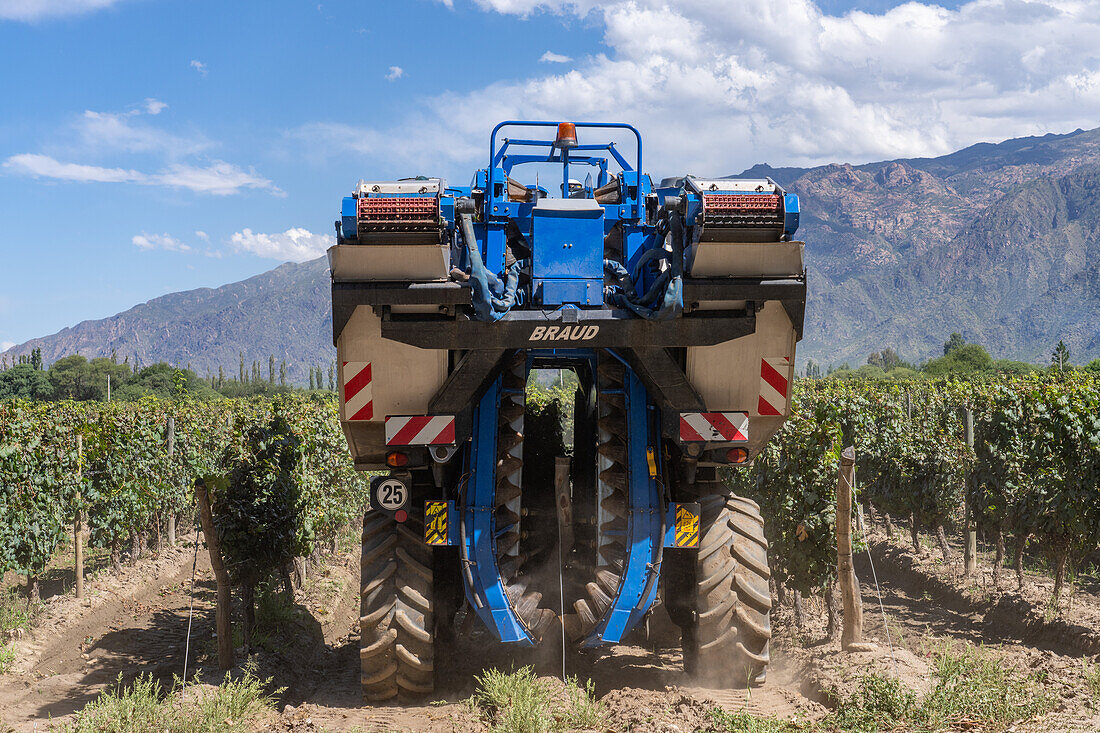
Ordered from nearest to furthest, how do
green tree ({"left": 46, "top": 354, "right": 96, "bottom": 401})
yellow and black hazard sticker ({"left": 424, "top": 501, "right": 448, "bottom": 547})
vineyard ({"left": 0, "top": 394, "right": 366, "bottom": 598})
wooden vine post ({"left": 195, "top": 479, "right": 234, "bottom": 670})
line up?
yellow and black hazard sticker ({"left": 424, "top": 501, "right": 448, "bottom": 547}) < wooden vine post ({"left": 195, "top": 479, "right": 234, "bottom": 670}) < vineyard ({"left": 0, "top": 394, "right": 366, "bottom": 598}) < green tree ({"left": 46, "top": 354, "right": 96, "bottom": 401})

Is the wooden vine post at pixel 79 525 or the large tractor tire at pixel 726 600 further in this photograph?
the wooden vine post at pixel 79 525

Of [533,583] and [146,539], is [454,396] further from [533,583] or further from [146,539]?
[146,539]

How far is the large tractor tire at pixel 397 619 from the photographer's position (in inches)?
254

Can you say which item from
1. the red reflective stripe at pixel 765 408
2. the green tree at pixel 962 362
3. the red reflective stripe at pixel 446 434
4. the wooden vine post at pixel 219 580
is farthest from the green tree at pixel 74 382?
the red reflective stripe at pixel 765 408

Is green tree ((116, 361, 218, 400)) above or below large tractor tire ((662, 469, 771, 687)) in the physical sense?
above

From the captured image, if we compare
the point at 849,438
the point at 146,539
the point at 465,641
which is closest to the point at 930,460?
the point at 849,438

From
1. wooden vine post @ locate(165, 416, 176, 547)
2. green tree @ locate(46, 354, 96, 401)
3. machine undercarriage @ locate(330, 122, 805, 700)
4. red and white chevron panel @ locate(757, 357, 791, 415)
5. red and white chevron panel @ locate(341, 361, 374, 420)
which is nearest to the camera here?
machine undercarriage @ locate(330, 122, 805, 700)

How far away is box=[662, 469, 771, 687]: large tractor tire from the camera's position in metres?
6.58

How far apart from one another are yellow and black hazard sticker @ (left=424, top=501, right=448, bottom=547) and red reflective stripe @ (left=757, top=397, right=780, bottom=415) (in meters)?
2.42

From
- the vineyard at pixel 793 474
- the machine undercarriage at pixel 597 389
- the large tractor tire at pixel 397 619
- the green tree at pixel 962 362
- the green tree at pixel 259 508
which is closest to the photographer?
the machine undercarriage at pixel 597 389

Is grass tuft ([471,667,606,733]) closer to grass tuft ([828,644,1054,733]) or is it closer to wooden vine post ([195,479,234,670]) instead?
grass tuft ([828,644,1054,733])

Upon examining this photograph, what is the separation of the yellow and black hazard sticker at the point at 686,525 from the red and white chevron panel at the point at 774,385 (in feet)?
2.98

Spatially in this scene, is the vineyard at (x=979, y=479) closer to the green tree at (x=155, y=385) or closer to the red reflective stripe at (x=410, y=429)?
the red reflective stripe at (x=410, y=429)

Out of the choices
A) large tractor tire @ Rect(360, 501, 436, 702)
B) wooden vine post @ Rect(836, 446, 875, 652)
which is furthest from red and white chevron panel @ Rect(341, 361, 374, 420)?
wooden vine post @ Rect(836, 446, 875, 652)
